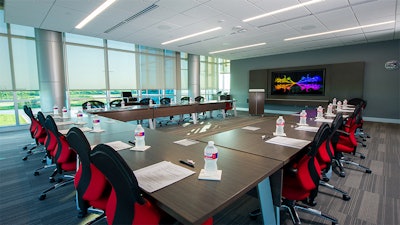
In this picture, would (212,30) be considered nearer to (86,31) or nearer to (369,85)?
(86,31)

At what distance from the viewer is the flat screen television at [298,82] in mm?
8547

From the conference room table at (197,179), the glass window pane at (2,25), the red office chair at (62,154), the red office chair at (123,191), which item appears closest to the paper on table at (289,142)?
the conference room table at (197,179)

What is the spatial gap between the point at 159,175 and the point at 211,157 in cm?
34

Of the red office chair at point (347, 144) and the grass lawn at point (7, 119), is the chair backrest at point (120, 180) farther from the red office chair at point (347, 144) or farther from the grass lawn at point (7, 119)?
the grass lawn at point (7, 119)

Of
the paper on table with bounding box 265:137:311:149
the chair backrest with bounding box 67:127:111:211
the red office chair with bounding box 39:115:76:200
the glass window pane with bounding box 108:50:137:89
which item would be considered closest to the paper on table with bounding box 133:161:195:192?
the chair backrest with bounding box 67:127:111:211

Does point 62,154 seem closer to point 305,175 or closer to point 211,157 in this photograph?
point 211,157

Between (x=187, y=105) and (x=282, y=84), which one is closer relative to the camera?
(x=187, y=105)

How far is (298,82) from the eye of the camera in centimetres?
912

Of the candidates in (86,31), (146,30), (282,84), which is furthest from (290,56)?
(86,31)

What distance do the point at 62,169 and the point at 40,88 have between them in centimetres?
527

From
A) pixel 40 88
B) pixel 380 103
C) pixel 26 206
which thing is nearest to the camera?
pixel 26 206

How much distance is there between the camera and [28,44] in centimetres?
619

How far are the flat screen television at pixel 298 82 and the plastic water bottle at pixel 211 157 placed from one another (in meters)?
8.89

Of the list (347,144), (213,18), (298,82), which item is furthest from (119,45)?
(347,144)
